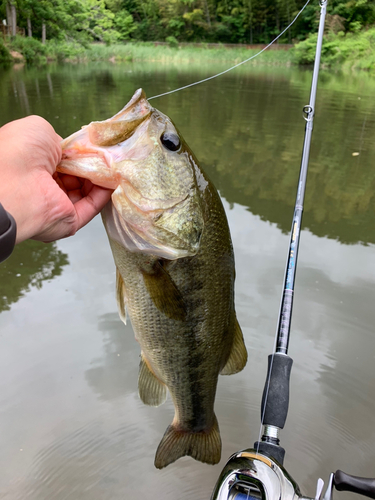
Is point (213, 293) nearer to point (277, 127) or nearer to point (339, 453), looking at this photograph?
point (339, 453)

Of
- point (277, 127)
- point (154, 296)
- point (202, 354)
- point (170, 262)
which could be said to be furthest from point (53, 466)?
point (277, 127)

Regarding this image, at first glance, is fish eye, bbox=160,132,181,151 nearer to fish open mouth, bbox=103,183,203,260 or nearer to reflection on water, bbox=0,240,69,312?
fish open mouth, bbox=103,183,203,260

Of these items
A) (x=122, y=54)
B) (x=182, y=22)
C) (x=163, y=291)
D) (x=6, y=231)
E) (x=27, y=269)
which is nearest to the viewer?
(x=6, y=231)

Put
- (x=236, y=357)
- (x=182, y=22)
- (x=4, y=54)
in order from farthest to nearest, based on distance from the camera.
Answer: (x=182, y=22) < (x=4, y=54) < (x=236, y=357)

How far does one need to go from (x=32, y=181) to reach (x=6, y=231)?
0.17m

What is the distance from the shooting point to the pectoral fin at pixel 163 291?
1.32 m

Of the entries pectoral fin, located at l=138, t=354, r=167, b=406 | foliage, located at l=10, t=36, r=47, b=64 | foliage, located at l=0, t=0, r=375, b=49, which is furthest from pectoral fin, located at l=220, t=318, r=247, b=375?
foliage, located at l=0, t=0, r=375, b=49

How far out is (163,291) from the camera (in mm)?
1339

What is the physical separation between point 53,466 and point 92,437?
249mm

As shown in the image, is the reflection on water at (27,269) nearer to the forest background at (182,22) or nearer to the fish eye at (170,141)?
the fish eye at (170,141)

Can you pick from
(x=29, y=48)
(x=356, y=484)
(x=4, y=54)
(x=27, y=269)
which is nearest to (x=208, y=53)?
(x=29, y=48)

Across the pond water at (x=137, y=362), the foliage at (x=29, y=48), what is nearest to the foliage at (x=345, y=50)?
the foliage at (x=29, y=48)

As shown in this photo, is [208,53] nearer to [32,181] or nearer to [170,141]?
[170,141]

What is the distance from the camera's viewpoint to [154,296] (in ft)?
4.49
